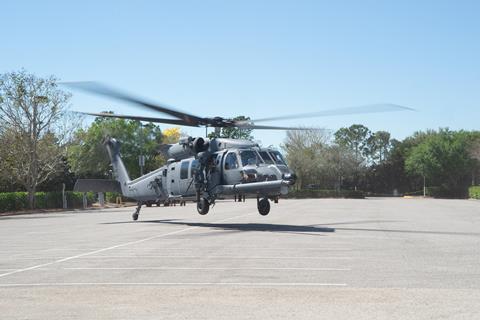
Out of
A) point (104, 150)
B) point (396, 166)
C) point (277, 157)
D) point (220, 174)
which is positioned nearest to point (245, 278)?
point (277, 157)

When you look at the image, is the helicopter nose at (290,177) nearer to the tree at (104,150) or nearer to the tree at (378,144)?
the tree at (104,150)

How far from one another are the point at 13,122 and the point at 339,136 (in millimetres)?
105527

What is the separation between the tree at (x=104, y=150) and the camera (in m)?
83.4

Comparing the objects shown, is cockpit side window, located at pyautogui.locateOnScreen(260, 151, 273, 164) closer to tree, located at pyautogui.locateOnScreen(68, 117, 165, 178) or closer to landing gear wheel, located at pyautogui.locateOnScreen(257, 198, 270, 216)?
landing gear wheel, located at pyautogui.locateOnScreen(257, 198, 270, 216)

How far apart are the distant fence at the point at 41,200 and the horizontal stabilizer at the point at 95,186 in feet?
77.3

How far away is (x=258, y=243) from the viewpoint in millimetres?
16000

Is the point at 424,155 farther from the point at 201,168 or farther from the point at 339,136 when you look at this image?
the point at 201,168

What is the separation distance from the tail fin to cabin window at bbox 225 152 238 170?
8930mm

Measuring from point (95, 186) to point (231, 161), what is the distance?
9385mm

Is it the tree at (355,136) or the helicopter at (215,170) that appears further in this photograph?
the tree at (355,136)

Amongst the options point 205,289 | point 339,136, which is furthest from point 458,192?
point 205,289

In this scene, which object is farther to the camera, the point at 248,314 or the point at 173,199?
the point at 173,199

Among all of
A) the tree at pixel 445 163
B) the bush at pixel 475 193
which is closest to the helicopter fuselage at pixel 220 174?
the bush at pixel 475 193

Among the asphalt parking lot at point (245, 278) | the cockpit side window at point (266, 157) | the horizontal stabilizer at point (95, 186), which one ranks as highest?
the cockpit side window at point (266, 157)
